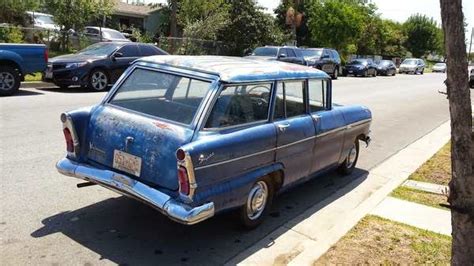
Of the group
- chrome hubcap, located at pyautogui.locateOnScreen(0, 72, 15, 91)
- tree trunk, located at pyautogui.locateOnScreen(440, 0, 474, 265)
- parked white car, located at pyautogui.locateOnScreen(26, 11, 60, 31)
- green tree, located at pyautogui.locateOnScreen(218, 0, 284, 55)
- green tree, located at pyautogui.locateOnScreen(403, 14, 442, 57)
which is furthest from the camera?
green tree, located at pyautogui.locateOnScreen(403, 14, 442, 57)

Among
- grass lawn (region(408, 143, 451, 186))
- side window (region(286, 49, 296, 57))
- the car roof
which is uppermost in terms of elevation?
side window (region(286, 49, 296, 57))

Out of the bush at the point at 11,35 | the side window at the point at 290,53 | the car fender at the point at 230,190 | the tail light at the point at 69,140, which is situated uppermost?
the bush at the point at 11,35

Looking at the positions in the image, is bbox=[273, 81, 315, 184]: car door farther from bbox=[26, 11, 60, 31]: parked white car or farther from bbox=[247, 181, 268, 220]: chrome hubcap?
bbox=[26, 11, 60, 31]: parked white car

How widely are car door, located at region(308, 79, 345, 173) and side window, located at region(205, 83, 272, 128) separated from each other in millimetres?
911

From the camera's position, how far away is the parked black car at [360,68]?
34844mm

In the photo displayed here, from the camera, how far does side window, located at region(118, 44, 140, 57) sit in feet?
50.2

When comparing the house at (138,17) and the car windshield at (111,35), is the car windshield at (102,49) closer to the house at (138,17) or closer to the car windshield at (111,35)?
the car windshield at (111,35)

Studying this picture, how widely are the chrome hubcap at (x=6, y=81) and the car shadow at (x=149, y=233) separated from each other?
8100 millimetres

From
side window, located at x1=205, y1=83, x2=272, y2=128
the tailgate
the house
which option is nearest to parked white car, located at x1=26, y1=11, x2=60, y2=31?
the house

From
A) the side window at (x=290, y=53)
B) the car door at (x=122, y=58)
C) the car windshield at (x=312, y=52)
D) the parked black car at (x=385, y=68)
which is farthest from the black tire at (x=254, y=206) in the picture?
the parked black car at (x=385, y=68)

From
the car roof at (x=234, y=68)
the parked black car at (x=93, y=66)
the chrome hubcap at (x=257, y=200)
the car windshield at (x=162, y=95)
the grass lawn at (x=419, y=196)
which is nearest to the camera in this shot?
the car windshield at (x=162, y=95)

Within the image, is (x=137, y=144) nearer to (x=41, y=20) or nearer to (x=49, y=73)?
(x=49, y=73)

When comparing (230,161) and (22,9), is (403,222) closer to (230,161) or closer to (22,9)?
(230,161)

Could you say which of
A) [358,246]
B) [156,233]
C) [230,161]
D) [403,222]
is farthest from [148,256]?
[403,222]
